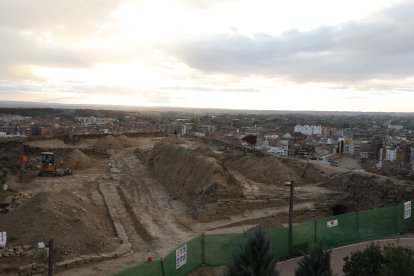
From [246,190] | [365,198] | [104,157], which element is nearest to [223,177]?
[246,190]

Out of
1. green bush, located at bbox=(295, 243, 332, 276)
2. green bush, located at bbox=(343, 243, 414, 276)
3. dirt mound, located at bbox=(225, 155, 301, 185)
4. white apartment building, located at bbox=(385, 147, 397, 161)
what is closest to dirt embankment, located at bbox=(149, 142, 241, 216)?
dirt mound, located at bbox=(225, 155, 301, 185)

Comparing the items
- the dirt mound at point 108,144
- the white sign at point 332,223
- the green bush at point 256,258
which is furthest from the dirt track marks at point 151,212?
the dirt mound at point 108,144

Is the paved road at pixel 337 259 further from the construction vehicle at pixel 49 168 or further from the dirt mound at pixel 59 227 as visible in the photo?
the construction vehicle at pixel 49 168

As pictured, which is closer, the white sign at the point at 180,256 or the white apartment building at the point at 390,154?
the white sign at the point at 180,256

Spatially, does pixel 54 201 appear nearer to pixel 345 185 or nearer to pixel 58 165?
pixel 345 185

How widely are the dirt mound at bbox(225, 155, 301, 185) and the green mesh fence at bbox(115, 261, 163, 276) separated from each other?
18771 mm

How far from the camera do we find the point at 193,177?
28.1 metres

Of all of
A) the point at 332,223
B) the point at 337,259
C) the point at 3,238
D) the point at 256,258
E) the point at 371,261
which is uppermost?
the point at 256,258

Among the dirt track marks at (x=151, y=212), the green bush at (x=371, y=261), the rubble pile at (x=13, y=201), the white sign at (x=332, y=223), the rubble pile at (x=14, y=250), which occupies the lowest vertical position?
the dirt track marks at (x=151, y=212)

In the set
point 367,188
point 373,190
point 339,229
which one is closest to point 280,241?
point 339,229

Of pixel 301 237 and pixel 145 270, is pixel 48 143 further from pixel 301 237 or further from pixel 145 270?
pixel 145 270

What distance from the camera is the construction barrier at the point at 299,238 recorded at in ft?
42.7

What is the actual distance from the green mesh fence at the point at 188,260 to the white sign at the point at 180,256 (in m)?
0.03

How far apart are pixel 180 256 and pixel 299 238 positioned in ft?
16.0
